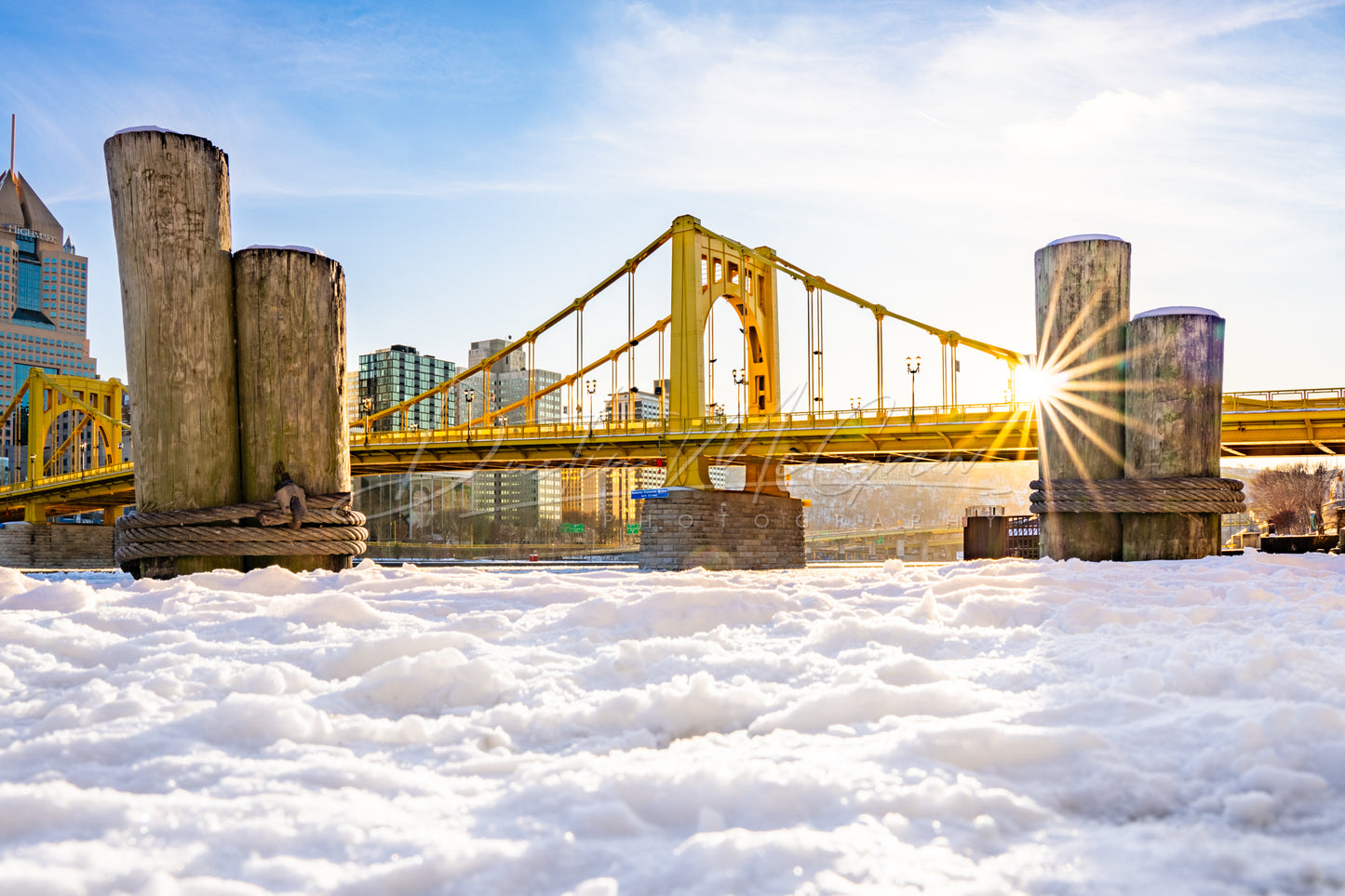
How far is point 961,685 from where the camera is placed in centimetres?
194

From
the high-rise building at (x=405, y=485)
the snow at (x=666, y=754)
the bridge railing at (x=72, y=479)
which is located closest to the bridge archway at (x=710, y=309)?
the bridge railing at (x=72, y=479)

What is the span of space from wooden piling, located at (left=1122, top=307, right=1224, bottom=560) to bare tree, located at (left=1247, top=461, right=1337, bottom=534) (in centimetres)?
5038

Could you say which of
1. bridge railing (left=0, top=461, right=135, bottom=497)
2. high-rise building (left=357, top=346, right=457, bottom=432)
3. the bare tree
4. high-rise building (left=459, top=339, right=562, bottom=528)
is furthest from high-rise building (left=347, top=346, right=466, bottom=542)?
the bare tree

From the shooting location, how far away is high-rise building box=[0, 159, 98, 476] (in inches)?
4094

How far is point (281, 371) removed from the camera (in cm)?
440

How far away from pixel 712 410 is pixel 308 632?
30991mm

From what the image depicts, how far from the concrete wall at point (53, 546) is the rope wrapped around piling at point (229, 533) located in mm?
41411

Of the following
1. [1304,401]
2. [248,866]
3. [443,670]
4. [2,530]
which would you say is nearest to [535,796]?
[248,866]

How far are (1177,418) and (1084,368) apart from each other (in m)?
0.57

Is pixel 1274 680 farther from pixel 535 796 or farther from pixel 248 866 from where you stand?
pixel 248 866

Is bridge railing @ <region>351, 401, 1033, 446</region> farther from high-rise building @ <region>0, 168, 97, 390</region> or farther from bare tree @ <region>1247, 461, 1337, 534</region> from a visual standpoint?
high-rise building @ <region>0, 168, 97, 390</region>

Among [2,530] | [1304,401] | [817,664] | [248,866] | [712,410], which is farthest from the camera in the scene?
[2,530]

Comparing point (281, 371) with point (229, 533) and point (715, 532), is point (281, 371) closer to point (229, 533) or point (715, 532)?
point (229, 533)

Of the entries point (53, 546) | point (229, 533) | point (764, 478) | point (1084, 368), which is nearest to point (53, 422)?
point (53, 546)
